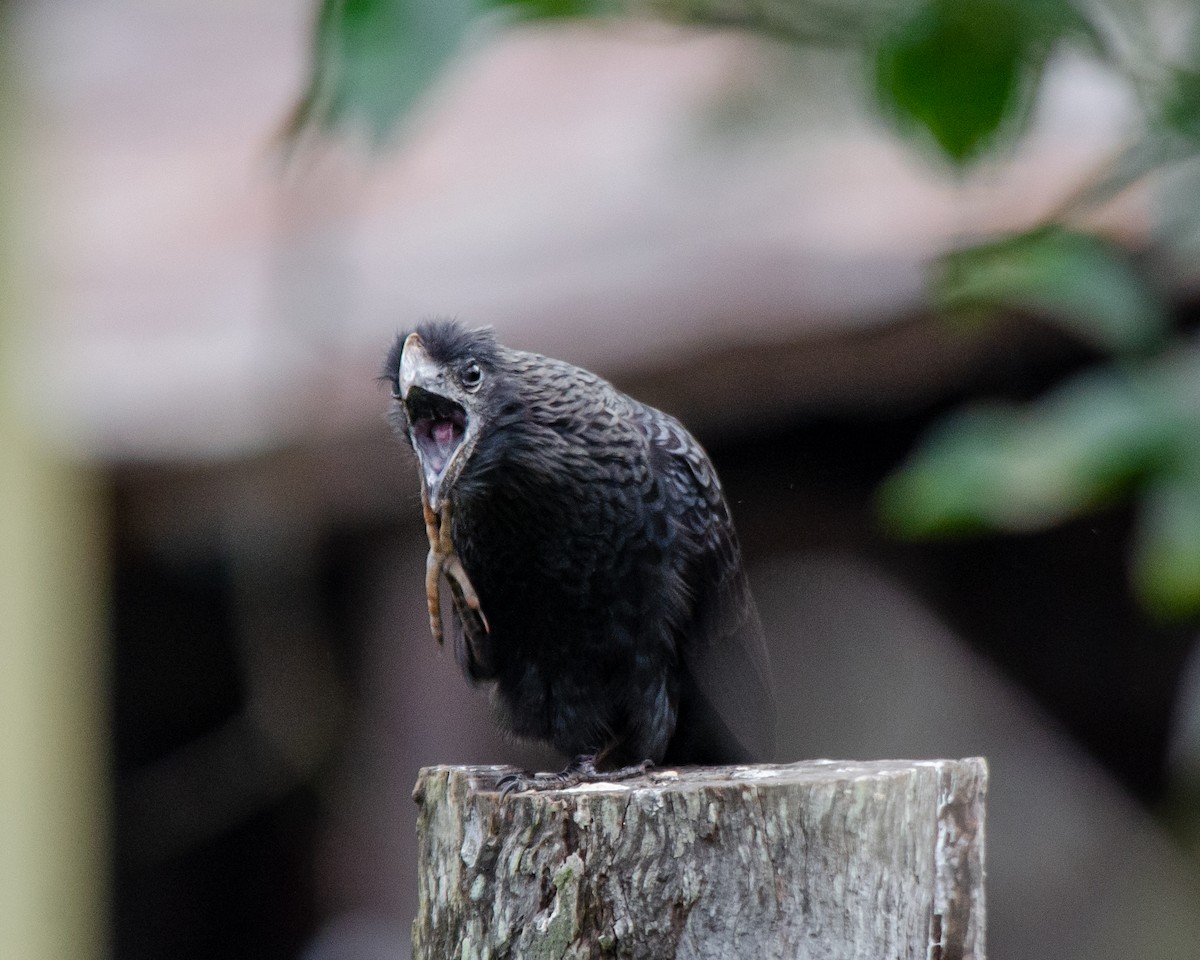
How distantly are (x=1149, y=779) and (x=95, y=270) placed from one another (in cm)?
413

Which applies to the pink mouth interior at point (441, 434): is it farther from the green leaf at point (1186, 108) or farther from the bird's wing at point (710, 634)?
the green leaf at point (1186, 108)

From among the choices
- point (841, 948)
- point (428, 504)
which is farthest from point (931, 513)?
point (428, 504)

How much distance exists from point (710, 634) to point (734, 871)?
3.01 feet

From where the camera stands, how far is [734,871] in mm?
2113

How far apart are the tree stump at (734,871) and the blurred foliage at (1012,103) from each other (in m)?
0.45

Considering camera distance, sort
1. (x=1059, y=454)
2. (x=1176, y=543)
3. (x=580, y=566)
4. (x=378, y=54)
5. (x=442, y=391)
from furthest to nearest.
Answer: (x=580, y=566) < (x=442, y=391) < (x=1059, y=454) < (x=1176, y=543) < (x=378, y=54)

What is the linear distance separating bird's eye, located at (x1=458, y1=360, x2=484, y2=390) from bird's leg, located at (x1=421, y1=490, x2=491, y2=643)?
207 mm

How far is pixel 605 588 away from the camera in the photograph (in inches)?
111

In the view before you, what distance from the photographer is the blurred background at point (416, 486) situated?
15.6 feet

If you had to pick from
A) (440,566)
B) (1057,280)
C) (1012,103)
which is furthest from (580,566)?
(1012,103)

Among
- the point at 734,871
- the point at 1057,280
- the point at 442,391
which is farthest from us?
the point at 442,391

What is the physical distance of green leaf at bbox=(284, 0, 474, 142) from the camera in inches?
46.6

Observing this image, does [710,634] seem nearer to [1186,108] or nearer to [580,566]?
[580,566]

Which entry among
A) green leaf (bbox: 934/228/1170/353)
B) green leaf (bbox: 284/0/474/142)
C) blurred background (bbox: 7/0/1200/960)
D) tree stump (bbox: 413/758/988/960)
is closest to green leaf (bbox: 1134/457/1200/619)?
green leaf (bbox: 934/228/1170/353)
